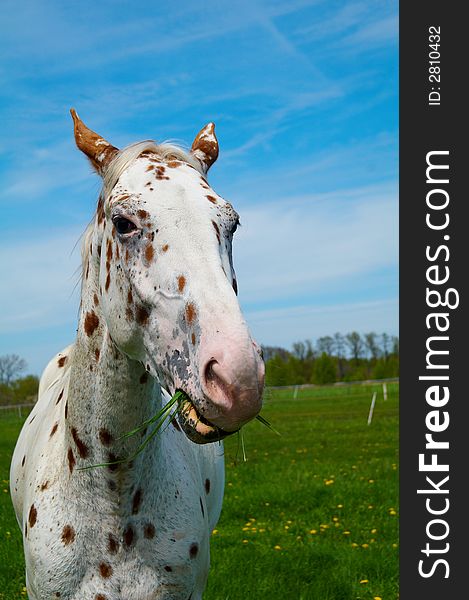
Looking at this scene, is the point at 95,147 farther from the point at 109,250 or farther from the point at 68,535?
the point at 68,535

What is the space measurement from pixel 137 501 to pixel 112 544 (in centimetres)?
21

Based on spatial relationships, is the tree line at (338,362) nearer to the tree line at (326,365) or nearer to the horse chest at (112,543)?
the tree line at (326,365)

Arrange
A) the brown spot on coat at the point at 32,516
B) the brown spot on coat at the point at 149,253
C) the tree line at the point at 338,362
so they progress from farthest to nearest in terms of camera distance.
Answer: the tree line at the point at 338,362
the brown spot on coat at the point at 32,516
the brown spot on coat at the point at 149,253

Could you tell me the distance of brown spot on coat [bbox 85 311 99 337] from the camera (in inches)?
113

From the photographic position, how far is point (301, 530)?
7.95m

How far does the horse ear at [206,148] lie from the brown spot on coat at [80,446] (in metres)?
1.38

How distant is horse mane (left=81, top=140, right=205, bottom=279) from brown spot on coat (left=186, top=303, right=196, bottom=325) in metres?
0.79

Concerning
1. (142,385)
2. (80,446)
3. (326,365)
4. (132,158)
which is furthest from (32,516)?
(326,365)

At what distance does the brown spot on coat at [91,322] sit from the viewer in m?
2.87

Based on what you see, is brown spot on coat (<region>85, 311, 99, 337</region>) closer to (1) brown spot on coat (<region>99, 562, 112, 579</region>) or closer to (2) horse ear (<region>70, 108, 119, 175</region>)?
(2) horse ear (<region>70, 108, 119, 175</region>)

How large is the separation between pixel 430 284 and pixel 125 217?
11.2 feet

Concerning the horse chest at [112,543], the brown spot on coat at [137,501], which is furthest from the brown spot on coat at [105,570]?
the brown spot on coat at [137,501]

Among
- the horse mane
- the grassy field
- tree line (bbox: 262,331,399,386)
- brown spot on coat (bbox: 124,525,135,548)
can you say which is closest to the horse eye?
the horse mane

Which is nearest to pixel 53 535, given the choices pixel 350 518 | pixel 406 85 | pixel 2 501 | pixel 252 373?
pixel 252 373
